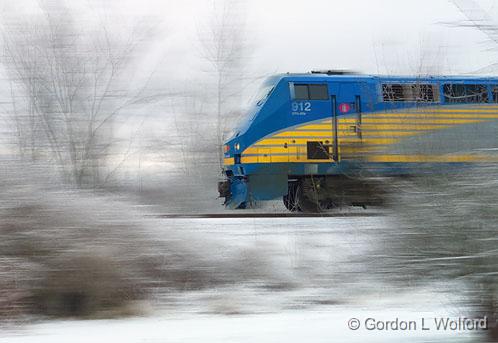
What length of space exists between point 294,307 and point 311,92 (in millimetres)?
10968

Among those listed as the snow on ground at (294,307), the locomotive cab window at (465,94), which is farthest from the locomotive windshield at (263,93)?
the snow on ground at (294,307)

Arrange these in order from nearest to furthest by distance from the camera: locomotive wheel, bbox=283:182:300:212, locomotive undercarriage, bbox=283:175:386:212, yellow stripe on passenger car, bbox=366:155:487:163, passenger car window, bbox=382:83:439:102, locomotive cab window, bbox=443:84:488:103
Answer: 1. yellow stripe on passenger car, bbox=366:155:487:163
2. passenger car window, bbox=382:83:439:102
3. locomotive cab window, bbox=443:84:488:103
4. locomotive undercarriage, bbox=283:175:386:212
5. locomotive wheel, bbox=283:182:300:212

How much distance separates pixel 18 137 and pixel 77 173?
688 millimetres

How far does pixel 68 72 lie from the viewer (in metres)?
7.82

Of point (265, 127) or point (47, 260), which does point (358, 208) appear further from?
point (265, 127)

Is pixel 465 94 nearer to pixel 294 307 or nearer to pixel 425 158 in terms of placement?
pixel 425 158

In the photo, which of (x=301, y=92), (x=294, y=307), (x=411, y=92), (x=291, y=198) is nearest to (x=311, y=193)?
(x=291, y=198)

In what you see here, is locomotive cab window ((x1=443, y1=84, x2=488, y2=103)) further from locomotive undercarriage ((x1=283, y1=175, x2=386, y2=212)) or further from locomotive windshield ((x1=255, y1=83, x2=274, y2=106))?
locomotive windshield ((x1=255, y1=83, x2=274, y2=106))

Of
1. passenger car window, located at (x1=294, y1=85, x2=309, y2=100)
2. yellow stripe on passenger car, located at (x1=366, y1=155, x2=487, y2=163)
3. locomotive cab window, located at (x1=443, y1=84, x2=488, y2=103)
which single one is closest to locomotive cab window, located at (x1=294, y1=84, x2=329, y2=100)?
passenger car window, located at (x1=294, y1=85, x2=309, y2=100)

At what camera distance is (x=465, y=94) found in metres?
8.78

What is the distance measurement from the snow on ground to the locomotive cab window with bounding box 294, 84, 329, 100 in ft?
31.9

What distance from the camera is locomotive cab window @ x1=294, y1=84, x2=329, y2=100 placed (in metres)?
17.1

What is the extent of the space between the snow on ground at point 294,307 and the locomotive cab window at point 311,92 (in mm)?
9732

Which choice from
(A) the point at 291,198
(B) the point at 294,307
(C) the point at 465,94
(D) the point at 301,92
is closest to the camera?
(B) the point at 294,307
